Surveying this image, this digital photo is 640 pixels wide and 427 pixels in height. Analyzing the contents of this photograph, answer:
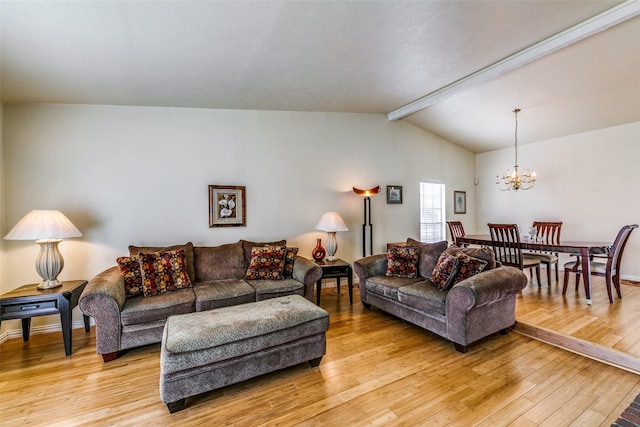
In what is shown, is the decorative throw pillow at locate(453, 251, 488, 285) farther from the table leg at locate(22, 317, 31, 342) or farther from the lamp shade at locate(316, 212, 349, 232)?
the table leg at locate(22, 317, 31, 342)

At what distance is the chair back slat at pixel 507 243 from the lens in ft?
12.6

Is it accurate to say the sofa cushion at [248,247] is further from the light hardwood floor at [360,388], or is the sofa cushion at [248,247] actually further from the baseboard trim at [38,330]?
the baseboard trim at [38,330]

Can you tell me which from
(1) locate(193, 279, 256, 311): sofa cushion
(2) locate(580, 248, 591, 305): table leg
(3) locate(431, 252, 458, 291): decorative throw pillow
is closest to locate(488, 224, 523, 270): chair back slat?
(2) locate(580, 248, 591, 305): table leg

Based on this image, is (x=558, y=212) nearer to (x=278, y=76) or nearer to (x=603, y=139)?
(x=603, y=139)

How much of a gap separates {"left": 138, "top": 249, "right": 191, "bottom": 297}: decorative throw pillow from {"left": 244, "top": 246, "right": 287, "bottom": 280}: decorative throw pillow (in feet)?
2.35

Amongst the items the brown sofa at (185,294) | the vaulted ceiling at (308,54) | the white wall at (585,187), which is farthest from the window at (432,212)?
the brown sofa at (185,294)

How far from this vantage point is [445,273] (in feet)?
9.55

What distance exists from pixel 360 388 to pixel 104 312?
218 centimetres

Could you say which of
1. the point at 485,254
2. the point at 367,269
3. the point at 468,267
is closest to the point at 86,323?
the point at 367,269

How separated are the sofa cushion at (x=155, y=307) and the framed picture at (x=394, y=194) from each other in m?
3.56

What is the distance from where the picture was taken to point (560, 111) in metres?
4.32

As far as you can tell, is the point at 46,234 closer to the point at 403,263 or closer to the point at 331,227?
the point at 331,227

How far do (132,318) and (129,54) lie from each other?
2.25 m

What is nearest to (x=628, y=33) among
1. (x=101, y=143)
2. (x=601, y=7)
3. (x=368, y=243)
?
(x=601, y=7)
